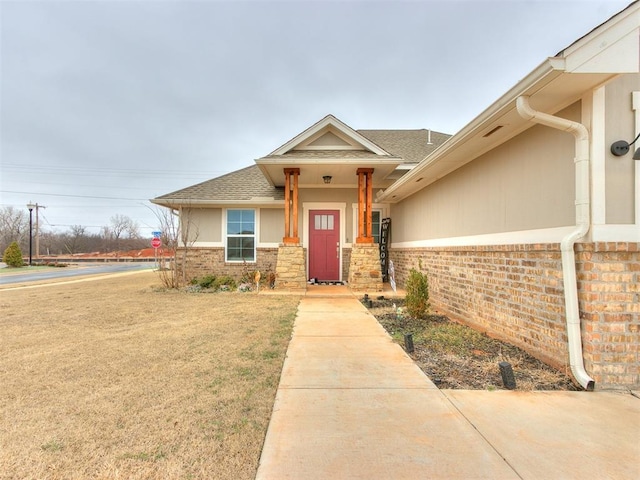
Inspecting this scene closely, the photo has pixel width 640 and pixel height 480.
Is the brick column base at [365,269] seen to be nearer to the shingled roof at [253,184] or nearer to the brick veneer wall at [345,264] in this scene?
the brick veneer wall at [345,264]

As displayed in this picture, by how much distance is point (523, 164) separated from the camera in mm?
4094

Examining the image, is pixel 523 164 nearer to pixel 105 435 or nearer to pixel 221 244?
pixel 105 435

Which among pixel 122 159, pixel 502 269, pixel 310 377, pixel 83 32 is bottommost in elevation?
pixel 310 377

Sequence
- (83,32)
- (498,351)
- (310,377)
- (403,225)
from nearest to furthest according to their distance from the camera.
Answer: (310,377) → (498,351) → (403,225) → (83,32)

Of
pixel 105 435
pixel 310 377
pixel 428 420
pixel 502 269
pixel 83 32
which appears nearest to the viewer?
pixel 105 435

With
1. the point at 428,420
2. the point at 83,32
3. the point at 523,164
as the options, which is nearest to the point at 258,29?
the point at 83,32

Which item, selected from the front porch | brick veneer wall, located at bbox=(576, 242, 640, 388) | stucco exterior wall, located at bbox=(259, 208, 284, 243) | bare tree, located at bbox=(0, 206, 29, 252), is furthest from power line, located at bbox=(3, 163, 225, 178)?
brick veneer wall, located at bbox=(576, 242, 640, 388)

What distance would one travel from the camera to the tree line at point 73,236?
46.2 metres

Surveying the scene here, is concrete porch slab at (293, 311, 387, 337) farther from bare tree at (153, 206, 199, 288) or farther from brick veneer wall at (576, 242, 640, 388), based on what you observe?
bare tree at (153, 206, 199, 288)

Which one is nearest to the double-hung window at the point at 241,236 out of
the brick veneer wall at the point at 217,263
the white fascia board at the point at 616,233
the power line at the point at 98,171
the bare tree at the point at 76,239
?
the brick veneer wall at the point at 217,263

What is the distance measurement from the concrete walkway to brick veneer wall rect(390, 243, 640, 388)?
0.41m

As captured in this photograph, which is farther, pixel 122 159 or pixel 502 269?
pixel 122 159

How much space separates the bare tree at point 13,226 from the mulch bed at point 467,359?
5921cm

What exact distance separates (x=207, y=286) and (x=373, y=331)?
255 inches
